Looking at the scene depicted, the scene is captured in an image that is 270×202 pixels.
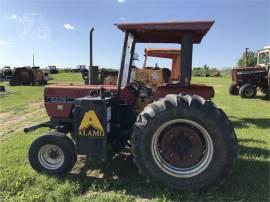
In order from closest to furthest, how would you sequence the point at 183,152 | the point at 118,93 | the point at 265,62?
the point at 183,152 → the point at 118,93 → the point at 265,62

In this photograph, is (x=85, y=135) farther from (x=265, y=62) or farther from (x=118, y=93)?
(x=265, y=62)

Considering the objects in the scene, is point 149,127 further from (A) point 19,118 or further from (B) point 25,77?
(B) point 25,77

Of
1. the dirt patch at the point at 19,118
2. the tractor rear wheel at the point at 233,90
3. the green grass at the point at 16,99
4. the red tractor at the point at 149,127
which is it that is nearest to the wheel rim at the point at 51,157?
the red tractor at the point at 149,127

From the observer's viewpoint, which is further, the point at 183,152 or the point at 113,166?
the point at 113,166

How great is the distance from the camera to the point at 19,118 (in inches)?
429

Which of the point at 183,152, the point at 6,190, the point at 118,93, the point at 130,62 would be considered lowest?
the point at 6,190

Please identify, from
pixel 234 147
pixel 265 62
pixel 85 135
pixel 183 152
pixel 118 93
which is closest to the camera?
pixel 234 147

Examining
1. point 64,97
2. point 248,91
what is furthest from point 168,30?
point 248,91

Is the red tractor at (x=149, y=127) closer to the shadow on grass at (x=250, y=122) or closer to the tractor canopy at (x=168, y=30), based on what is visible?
the tractor canopy at (x=168, y=30)

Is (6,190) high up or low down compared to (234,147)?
down

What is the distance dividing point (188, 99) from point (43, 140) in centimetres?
207

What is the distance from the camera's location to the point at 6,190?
4383 millimetres

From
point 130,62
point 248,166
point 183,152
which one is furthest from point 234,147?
point 130,62

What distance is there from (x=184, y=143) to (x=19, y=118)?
309 inches
